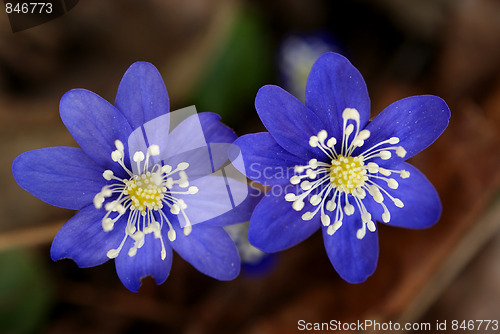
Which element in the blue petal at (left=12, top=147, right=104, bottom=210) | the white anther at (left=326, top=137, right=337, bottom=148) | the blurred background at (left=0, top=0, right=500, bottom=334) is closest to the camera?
the blue petal at (left=12, top=147, right=104, bottom=210)

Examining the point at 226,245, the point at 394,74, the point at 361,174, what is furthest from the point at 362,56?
the point at 226,245

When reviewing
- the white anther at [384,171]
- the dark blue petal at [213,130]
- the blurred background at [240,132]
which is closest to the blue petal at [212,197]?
the dark blue petal at [213,130]

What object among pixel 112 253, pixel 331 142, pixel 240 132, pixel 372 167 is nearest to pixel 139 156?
pixel 112 253

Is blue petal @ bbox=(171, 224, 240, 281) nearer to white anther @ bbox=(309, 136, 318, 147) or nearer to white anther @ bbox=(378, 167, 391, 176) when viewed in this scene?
white anther @ bbox=(309, 136, 318, 147)

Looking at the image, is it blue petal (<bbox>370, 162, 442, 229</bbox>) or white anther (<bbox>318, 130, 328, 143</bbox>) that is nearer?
white anther (<bbox>318, 130, 328, 143</bbox>)

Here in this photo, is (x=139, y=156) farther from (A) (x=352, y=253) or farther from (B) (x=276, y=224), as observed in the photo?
(A) (x=352, y=253)

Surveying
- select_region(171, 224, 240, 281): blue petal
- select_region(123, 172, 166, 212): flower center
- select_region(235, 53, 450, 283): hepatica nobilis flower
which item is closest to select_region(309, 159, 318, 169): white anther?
select_region(235, 53, 450, 283): hepatica nobilis flower
